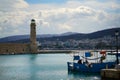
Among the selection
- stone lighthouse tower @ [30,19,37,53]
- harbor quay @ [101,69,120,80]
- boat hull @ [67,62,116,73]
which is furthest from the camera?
stone lighthouse tower @ [30,19,37,53]

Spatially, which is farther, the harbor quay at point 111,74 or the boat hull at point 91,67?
the boat hull at point 91,67

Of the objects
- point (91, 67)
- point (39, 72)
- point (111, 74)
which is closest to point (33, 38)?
point (39, 72)

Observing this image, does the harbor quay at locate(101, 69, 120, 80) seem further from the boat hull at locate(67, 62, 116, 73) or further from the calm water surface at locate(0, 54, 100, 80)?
the boat hull at locate(67, 62, 116, 73)

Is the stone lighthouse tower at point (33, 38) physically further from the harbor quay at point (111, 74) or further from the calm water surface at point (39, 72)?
the harbor quay at point (111, 74)

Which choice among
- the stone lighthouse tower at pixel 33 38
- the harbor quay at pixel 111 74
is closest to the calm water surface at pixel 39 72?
the harbor quay at pixel 111 74

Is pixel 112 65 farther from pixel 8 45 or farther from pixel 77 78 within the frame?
pixel 8 45

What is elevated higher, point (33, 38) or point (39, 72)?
point (33, 38)

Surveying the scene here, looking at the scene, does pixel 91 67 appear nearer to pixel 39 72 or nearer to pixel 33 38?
pixel 39 72

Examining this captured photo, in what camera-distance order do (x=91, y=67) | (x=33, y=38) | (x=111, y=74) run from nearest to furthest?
(x=111, y=74) < (x=91, y=67) < (x=33, y=38)

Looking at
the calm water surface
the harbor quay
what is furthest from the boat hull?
the harbor quay

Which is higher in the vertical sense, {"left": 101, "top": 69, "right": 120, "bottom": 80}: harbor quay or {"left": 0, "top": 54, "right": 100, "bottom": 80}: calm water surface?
{"left": 101, "top": 69, "right": 120, "bottom": 80}: harbor quay

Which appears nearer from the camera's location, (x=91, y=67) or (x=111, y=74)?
(x=111, y=74)

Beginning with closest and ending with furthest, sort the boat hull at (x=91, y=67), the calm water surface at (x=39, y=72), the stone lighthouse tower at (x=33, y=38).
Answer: the calm water surface at (x=39, y=72)
the boat hull at (x=91, y=67)
the stone lighthouse tower at (x=33, y=38)

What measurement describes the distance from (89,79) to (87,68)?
240 inches
